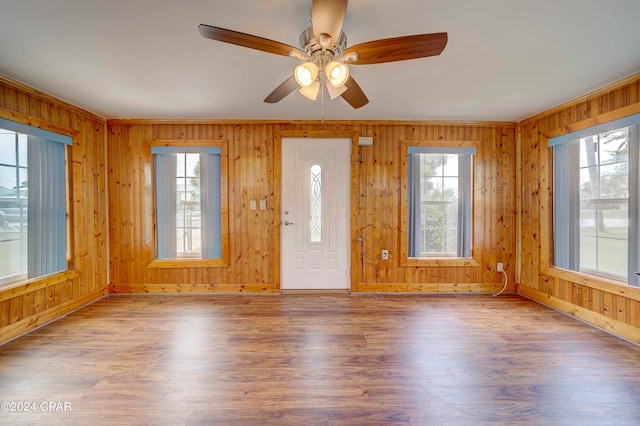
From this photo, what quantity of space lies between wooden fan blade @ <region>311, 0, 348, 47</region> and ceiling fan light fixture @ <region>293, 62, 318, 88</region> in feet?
0.60

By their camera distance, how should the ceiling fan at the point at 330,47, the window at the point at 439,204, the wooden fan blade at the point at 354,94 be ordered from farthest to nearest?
1. the window at the point at 439,204
2. the wooden fan blade at the point at 354,94
3. the ceiling fan at the point at 330,47

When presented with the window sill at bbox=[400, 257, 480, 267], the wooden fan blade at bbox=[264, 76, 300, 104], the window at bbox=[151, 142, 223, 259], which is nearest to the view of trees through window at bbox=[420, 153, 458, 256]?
the window sill at bbox=[400, 257, 480, 267]

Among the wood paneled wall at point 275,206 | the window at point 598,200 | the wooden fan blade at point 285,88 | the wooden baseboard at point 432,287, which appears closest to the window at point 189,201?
the wood paneled wall at point 275,206

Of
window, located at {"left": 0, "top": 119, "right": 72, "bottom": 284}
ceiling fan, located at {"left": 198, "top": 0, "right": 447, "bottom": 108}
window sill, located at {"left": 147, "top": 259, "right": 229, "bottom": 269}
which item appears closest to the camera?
ceiling fan, located at {"left": 198, "top": 0, "right": 447, "bottom": 108}

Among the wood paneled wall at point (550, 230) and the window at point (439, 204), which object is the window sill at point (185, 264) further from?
the wood paneled wall at point (550, 230)

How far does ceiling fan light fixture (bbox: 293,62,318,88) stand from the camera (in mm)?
1575

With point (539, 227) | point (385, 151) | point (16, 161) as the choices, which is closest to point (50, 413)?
point (16, 161)

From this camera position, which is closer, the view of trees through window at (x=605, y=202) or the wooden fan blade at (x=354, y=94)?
the wooden fan blade at (x=354, y=94)

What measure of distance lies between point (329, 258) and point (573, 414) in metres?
2.53

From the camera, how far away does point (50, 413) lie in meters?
1.58

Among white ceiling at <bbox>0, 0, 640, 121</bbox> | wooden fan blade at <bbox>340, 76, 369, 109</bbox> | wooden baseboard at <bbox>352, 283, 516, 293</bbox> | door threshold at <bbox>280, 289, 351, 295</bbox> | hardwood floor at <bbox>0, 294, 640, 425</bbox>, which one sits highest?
white ceiling at <bbox>0, 0, 640, 121</bbox>

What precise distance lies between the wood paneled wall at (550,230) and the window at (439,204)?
2.19 feet

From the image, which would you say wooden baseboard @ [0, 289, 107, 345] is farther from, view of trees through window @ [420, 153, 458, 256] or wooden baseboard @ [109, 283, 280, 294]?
view of trees through window @ [420, 153, 458, 256]

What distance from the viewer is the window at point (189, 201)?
11.9 ft
